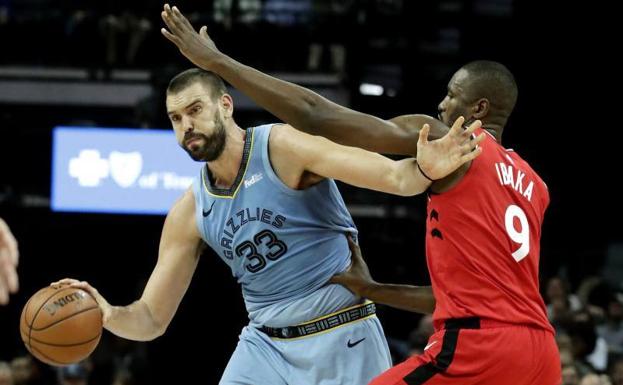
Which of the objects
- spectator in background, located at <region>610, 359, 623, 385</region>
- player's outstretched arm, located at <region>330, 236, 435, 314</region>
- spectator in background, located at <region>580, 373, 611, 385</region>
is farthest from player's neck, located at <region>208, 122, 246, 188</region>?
spectator in background, located at <region>610, 359, 623, 385</region>

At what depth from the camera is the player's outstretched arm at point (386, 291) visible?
5.54m

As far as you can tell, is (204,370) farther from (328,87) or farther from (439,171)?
(439,171)

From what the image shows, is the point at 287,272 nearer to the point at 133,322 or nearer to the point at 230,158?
the point at 230,158

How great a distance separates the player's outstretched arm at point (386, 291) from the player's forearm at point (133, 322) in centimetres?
103

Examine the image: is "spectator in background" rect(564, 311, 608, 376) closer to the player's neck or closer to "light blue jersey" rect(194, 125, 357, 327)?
"light blue jersey" rect(194, 125, 357, 327)

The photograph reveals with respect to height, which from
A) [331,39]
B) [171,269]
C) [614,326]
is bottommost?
[614,326]

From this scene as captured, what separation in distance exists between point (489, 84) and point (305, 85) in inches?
363

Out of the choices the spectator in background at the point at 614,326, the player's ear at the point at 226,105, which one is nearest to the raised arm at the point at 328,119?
the player's ear at the point at 226,105

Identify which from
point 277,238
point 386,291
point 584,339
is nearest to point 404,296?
point 386,291

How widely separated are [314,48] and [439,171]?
10.2 m

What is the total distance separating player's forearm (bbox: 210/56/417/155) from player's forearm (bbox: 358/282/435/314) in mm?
1070

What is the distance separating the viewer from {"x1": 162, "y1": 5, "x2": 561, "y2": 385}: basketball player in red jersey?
4645 millimetres

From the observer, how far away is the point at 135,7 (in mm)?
15438

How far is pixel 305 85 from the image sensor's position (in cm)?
1407
